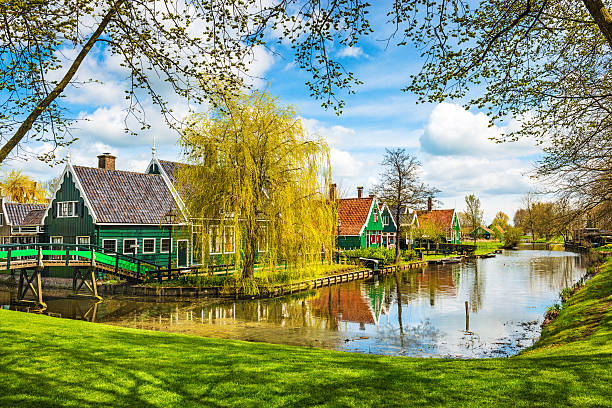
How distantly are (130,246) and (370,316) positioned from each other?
16.2 meters

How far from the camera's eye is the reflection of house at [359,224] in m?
46.2

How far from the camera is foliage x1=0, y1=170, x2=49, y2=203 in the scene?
51906mm

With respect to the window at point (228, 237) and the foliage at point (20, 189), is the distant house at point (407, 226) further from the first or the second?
the foliage at point (20, 189)

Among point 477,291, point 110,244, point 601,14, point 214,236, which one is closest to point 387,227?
point 477,291

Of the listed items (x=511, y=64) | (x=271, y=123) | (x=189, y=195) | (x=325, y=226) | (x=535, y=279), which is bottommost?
(x=535, y=279)

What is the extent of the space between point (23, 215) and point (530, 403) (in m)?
40.9

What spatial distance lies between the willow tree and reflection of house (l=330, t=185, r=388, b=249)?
2250 centimetres

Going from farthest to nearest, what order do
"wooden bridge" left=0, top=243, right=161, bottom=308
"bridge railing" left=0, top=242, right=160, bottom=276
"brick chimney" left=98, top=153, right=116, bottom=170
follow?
"brick chimney" left=98, top=153, right=116, bottom=170
"bridge railing" left=0, top=242, right=160, bottom=276
"wooden bridge" left=0, top=243, right=161, bottom=308

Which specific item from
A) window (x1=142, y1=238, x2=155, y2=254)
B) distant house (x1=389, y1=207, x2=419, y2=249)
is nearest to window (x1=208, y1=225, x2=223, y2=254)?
window (x1=142, y1=238, x2=155, y2=254)

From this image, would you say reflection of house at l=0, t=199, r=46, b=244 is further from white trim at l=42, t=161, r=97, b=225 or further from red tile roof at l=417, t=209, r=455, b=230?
red tile roof at l=417, t=209, r=455, b=230

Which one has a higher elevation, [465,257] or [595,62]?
[595,62]

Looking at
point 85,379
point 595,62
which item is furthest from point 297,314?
point 595,62

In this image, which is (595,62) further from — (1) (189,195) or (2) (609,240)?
(2) (609,240)

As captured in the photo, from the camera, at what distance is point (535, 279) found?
32750mm
